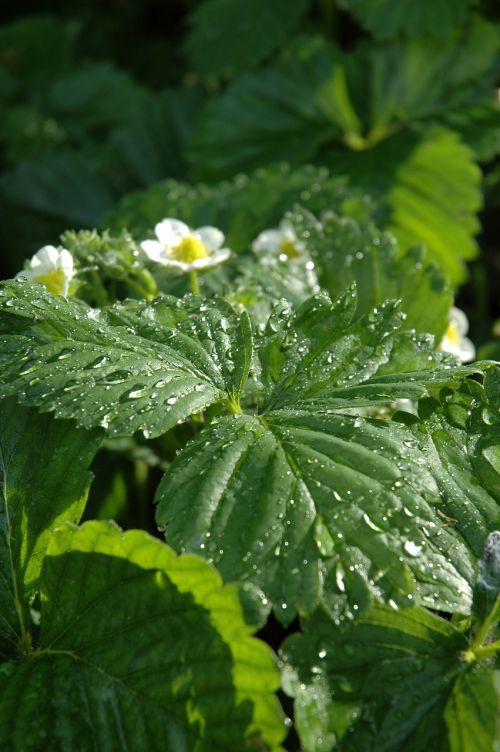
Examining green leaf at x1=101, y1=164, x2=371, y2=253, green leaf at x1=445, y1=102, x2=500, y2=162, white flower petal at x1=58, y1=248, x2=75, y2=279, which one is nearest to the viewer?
white flower petal at x1=58, y1=248, x2=75, y2=279

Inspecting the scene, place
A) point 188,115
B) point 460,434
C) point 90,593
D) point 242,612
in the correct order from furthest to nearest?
1. point 188,115
2. point 460,434
3. point 90,593
4. point 242,612

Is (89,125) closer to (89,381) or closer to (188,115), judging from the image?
(188,115)

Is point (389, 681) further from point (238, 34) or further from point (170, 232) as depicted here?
point (238, 34)

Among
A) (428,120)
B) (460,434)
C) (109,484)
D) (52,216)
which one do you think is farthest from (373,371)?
(52,216)

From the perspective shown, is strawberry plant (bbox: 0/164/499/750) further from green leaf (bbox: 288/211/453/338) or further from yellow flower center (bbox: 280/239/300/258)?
yellow flower center (bbox: 280/239/300/258)

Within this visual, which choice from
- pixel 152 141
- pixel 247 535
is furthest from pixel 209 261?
pixel 152 141

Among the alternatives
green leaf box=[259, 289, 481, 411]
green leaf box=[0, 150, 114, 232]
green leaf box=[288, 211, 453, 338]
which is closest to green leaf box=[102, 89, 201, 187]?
green leaf box=[0, 150, 114, 232]

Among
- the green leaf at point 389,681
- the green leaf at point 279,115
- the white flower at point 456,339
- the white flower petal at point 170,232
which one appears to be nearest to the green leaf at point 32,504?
the green leaf at point 389,681
